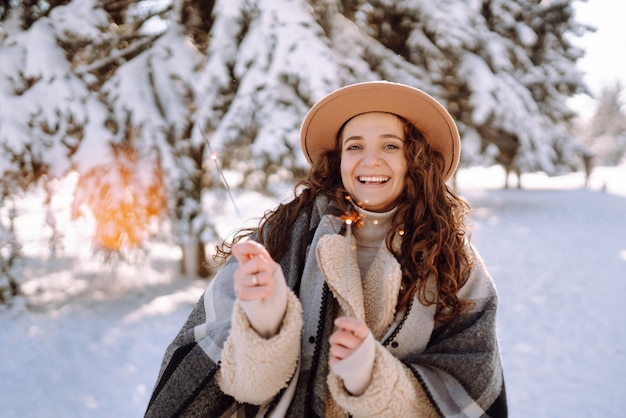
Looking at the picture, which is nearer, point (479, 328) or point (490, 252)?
point (479, 328)

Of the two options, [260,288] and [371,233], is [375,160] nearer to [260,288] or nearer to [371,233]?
[371,233]

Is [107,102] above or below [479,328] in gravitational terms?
below

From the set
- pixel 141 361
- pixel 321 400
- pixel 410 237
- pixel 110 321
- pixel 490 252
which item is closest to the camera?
pixel 321 400

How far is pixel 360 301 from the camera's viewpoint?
1518mm

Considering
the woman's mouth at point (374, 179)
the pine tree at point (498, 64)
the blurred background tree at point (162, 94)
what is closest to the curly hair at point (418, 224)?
the woman's mouth at point (374, 179)

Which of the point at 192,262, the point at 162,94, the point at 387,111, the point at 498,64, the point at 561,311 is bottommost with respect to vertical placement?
the point at 192,262

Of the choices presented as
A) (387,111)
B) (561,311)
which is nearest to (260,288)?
(387,111)

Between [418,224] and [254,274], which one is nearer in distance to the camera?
[254,274]

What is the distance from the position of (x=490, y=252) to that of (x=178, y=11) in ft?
25.0

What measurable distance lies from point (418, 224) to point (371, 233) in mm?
189

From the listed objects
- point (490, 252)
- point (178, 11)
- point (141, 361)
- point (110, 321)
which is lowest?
point (490, 252)

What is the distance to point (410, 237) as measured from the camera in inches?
65.3

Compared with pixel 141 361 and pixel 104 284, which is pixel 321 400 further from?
pixel 104 284

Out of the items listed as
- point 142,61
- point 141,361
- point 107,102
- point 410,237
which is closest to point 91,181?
point 107,102
